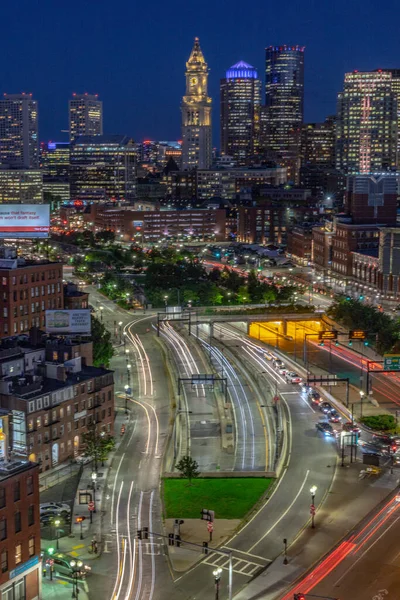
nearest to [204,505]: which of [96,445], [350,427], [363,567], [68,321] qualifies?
[96,445]

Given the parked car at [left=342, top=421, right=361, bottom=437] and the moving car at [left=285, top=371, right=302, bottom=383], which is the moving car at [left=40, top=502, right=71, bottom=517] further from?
the moving car at [left=285, top=371, right=302, bottom=383]

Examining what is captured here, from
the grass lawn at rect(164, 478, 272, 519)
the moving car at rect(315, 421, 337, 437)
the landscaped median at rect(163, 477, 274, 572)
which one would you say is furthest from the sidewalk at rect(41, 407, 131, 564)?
the moving car at rect(315, 421, 337, 437)

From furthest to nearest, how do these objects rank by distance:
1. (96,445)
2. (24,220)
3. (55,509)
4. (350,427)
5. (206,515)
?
1. (24,220)
2. (350,427)
3. (96,445)
4. (55,509)
5. (206,515)

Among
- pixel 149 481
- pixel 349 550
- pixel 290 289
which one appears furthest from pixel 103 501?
pixel 290 289

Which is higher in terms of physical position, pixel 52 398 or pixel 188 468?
pixel 52 398

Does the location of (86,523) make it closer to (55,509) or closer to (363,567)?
(55,509)

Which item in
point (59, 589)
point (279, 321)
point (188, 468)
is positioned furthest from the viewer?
point (279, 321)

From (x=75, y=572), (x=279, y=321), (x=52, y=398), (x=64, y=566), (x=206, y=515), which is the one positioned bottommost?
(x=64, y=566)
